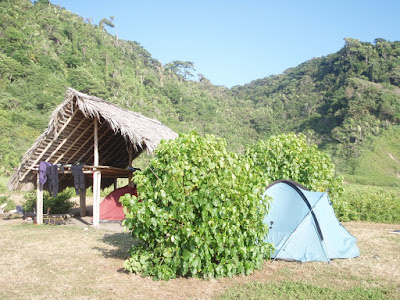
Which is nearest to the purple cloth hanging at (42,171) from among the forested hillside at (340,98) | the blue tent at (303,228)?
the blue tent at (303,228)

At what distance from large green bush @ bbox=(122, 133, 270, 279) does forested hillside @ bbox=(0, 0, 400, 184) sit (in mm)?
18797

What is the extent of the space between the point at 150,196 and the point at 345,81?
50.1 metres

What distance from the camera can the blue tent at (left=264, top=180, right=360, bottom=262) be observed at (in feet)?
18.4

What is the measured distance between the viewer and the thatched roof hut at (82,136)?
788 cm

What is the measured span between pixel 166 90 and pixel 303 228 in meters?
46.4

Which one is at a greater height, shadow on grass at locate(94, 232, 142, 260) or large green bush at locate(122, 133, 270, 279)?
large green bush at locate(122, 133, 270, 279)

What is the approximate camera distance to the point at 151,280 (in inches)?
175

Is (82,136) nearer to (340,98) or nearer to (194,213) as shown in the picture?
(194,213)

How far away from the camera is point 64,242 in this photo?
22.2 ft

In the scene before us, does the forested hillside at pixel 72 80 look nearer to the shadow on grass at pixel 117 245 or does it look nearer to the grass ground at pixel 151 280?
the shadow on grass at pixel 117 245

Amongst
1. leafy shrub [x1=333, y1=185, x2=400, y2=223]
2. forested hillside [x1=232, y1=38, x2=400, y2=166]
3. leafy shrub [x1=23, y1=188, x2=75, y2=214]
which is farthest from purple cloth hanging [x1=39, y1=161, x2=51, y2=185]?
forested hillside [x1=232, y1=38, x2=400, y2=166]

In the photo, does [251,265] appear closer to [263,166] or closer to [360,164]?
[263,166]

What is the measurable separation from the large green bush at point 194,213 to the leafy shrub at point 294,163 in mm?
3408

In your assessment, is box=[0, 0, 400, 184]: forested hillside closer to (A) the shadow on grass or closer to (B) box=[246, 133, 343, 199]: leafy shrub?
(A) the shadow on grass
